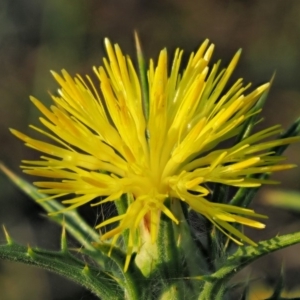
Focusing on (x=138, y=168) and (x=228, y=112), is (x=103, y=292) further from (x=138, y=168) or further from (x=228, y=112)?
(x=228, y=112)

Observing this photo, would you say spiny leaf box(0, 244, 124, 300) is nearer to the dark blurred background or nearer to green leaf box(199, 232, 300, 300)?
green leaf box(199, 232, 300, 300)

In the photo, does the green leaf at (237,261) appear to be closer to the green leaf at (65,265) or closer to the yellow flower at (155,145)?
the yellow flower at (155,145)

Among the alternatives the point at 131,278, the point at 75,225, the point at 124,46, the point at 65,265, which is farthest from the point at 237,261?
the point at 124,46

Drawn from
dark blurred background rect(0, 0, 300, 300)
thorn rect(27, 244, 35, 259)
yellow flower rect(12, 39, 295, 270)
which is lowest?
thorn rect(27, 244, 35, 259)

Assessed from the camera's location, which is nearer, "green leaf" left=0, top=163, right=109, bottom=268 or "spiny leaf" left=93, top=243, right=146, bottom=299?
"spiny leaf" left=93, top=243, right=146, bottom=299

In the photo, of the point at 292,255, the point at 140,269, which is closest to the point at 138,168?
the point at 140,269

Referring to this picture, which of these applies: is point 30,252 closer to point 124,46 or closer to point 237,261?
point 237,261

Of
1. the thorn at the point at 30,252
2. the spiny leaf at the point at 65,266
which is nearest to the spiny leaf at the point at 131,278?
the spiny leaf at the point at 65,266

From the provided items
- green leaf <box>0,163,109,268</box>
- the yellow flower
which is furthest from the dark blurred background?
the yellow flower
